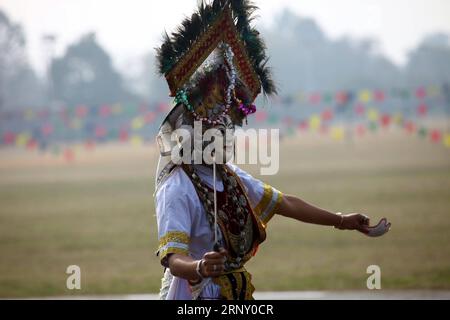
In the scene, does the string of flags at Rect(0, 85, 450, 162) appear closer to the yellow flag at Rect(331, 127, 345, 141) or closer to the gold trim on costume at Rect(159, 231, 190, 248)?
the yellow flag at Rect(331, 127, 345, 141)

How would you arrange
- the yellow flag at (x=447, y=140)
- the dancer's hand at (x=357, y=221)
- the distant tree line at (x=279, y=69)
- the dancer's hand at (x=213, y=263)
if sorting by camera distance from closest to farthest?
the dancer's hand at (x=213, y=263)
the dancer's hand at (x=357, y=221)
the yellow flag at (x=447, y=140)
the distant tree line at (x=279, y=69)

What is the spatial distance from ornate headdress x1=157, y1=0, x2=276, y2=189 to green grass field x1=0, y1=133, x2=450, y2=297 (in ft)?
16.5

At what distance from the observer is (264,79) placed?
4.54 m

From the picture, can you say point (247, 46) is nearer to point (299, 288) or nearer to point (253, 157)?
point (253, 157)

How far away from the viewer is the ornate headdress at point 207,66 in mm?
4234

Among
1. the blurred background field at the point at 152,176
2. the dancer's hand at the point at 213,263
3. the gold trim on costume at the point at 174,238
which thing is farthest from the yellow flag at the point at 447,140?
the dancer's hand at the point at 213,263

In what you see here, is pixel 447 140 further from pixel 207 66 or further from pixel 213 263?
pixel 213 263

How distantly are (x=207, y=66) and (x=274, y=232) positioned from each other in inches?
430

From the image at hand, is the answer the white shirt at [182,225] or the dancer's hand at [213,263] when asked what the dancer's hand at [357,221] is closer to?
A: the white shirt at [182,225]

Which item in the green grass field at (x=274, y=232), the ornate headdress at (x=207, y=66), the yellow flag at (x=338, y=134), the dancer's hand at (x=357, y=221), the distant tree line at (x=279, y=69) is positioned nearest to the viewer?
the ornate headdress at (x=207, y=66)

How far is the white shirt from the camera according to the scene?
3986 millimetres

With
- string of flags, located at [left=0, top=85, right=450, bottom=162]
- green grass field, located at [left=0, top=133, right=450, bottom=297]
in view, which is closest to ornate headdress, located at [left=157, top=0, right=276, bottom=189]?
green grass field, located at [left=0, top=133, right=450, bottom=297]

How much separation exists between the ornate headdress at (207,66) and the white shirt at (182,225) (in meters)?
0.20

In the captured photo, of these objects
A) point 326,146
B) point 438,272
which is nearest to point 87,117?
point 326,146
